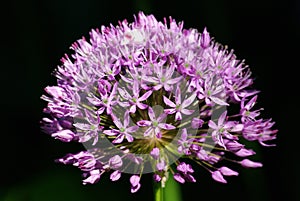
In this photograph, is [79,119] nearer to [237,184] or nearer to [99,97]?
[99,97]

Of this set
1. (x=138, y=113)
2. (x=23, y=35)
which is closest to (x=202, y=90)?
(x=138, y=113)

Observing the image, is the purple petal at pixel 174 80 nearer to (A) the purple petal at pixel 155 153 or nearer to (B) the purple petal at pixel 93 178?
(A) the purple petal at pixel 155 153

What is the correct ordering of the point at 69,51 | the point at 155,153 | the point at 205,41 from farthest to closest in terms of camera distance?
the point at 69,51 → the point at 205,41 → the point at 155,153

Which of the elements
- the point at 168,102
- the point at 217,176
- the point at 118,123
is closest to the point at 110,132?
the point at 118,123

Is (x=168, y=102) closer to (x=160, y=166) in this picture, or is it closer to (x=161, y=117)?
(x=161, y=117)

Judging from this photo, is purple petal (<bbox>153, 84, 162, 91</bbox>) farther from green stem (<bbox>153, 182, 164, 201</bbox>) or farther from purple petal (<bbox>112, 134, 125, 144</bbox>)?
green stem (<bbox>153, 182, 164, 201</bbox>)

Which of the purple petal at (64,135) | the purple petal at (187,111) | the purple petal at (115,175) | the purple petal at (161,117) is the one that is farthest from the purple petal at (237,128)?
the purple petal at (64,135)

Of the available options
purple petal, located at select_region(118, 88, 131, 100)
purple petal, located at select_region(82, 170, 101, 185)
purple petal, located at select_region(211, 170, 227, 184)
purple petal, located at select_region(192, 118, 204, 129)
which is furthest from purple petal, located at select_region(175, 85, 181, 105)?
purple petal, located at select_region(82, 170, 101, 185)
